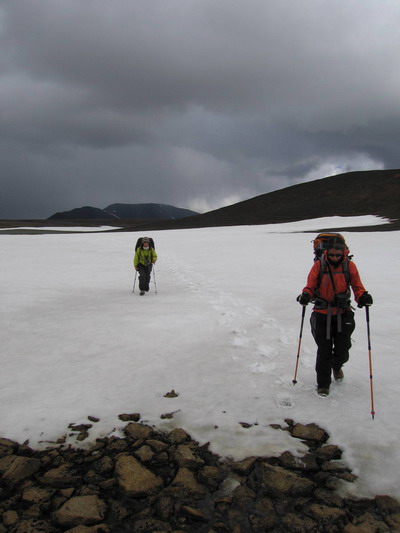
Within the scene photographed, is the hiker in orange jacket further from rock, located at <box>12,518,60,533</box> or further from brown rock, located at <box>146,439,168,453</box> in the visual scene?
rock, located at <box>12,518,60,533</box>

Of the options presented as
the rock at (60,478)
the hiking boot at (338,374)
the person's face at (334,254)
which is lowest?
the rock at (60,478)

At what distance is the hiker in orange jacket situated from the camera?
5.38m

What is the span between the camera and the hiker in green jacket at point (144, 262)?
512 inches

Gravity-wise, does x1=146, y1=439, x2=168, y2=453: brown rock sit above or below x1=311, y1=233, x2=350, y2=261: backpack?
below

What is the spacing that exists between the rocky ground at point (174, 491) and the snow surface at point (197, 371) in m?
0.21

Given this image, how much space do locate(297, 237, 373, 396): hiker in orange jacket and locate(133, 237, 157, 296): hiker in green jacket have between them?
331 inches

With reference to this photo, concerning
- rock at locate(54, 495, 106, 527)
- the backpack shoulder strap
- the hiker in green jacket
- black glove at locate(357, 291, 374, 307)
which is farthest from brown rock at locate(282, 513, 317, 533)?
the hiker in green jacket

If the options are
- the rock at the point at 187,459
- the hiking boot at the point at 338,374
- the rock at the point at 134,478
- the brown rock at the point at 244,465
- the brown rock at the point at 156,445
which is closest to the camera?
the rock at the point at 134,478

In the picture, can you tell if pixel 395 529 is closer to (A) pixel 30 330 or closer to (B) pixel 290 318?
(B) pixel 290 318

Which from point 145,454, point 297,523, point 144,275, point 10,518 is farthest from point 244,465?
point 144,275

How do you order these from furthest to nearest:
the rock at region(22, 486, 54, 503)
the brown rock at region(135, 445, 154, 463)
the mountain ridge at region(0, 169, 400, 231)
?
the mountain ridge at region(0, 169, 400, 231)
the brown rock at region(135, 445, 154, 463)
the rock at region(22, 486, 54, 503)

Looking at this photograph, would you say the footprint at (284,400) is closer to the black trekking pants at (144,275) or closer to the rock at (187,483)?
the rock at (187,483)

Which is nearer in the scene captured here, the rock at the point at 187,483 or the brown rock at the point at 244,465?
the rock at the point at 187,483

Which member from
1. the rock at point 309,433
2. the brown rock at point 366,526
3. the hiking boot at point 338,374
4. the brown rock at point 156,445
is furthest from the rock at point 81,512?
the hiking boot at point 338,374
